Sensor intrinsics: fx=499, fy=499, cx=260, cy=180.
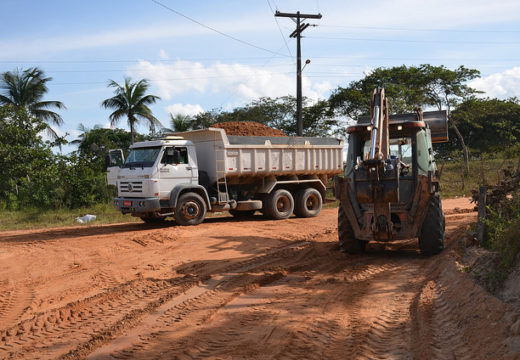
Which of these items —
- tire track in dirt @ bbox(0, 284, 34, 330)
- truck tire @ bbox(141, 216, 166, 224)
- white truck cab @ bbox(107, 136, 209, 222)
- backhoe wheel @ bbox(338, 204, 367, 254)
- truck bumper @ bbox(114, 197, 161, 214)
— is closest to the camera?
tire track in dirt @ bbox(0, 284, 34, 330)

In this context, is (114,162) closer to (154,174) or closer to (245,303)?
(154,174)

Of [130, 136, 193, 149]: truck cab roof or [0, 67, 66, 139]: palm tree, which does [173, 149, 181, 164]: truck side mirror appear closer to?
[130, 136, 193, 149]: truck cab roof

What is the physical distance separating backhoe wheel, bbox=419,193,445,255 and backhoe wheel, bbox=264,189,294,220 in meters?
7.09

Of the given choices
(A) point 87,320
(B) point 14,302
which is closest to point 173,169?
(B) point 14,302

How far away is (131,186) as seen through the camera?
13555 millimetres

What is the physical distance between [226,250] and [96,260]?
2533 millimetres

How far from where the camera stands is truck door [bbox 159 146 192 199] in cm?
1333

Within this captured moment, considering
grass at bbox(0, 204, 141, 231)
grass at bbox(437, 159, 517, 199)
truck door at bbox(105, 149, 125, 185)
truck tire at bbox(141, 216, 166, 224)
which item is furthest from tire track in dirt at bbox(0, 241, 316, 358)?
grass at bbox(437, 159, 517, 199)

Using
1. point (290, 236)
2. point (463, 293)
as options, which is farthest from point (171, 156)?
point (463, 293)

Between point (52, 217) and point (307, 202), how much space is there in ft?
29.4

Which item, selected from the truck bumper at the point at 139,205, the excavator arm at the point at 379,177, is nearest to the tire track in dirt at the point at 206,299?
the excavator arm at the point at 379,177

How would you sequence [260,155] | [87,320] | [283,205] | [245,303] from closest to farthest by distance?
[87,320] → [245,303] → [260,155] → [283,205]

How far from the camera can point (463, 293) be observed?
19.1 ft

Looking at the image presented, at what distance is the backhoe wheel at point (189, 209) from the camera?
44.1 feet
